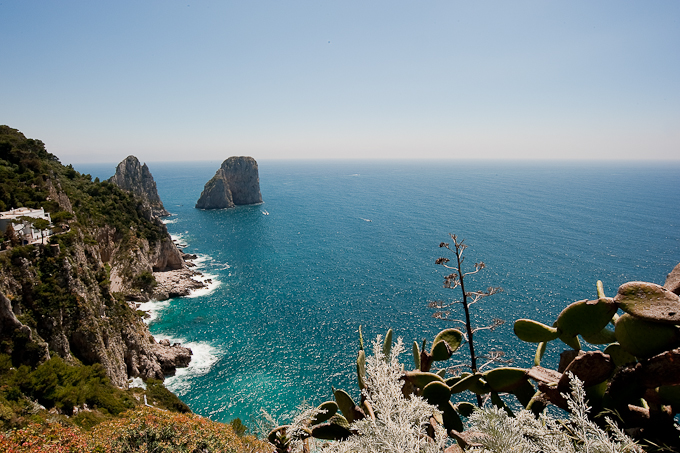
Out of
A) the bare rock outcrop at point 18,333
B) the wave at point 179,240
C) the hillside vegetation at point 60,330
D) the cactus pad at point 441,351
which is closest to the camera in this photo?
the cactus pad at point 441,351

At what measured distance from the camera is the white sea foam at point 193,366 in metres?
32.1

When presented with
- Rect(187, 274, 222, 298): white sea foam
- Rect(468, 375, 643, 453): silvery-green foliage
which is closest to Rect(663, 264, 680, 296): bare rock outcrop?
Rect(468, 375, 643, 453): silvery-green foliage

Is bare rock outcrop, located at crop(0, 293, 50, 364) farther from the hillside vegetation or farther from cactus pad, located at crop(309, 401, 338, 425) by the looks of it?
cactus pad, located at crop(309, 401, 338, 425)

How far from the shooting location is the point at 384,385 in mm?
4578

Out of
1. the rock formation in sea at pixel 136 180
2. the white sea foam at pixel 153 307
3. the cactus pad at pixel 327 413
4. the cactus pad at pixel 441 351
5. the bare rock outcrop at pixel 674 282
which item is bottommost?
the white sea foam at pixel 153 307

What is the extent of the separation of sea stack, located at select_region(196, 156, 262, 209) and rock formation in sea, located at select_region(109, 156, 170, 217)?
15044 millimetres

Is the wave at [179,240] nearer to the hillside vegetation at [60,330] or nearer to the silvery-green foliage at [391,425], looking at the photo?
the hillside vegetation at [60,330]

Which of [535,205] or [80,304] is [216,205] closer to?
[80,304]

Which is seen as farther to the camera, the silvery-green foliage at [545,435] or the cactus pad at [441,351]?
the cactus pad at [441,351]

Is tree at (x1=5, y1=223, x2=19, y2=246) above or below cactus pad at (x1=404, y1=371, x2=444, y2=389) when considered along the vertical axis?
above

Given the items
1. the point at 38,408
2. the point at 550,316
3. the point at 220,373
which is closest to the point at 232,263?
the point at 220,373

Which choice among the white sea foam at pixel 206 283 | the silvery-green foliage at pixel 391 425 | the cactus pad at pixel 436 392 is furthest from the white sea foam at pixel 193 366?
the silvery-green foliage at pixel 391 425

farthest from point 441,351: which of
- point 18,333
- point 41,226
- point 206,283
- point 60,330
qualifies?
point 206,283

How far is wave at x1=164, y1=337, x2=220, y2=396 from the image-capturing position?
32094 millimetres
